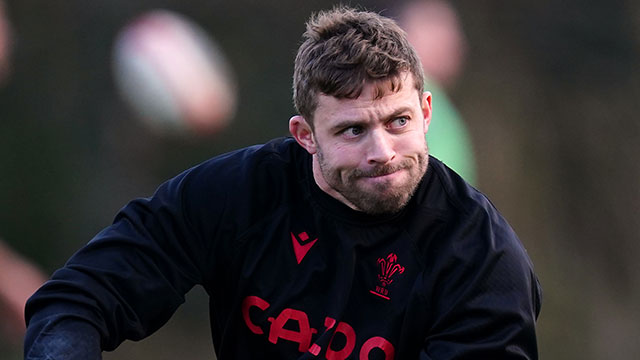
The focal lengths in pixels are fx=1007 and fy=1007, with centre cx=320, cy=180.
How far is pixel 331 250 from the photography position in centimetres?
289

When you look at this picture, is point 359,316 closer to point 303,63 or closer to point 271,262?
point 271,262

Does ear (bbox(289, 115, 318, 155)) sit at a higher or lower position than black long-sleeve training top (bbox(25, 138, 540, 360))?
higher

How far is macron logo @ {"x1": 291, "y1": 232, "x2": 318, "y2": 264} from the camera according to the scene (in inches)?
114

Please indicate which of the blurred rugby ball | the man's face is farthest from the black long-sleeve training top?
the blurred rugby ball

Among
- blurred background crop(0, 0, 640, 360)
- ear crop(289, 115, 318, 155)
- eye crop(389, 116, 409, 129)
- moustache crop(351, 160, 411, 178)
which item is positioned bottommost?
blurred background crop(0, 0, 640, 360)

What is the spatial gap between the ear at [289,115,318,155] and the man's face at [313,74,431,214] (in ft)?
0.33

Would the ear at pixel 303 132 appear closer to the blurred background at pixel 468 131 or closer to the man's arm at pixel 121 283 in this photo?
the man's arm at pixel 121 283

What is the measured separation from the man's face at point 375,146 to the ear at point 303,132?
100mm

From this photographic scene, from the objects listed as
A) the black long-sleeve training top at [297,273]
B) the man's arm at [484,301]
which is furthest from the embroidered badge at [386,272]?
the man's arm at [484,301]

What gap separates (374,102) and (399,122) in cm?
9

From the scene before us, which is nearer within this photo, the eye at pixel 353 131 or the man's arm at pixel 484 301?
the man's arm at pixel 484 301

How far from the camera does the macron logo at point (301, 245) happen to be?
9.53 ft

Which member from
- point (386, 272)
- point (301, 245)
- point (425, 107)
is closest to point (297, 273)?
A: point (301, 245)

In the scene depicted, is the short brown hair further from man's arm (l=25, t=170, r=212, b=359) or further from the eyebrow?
man's arm (l=25, t=170, r=212, b=359)
